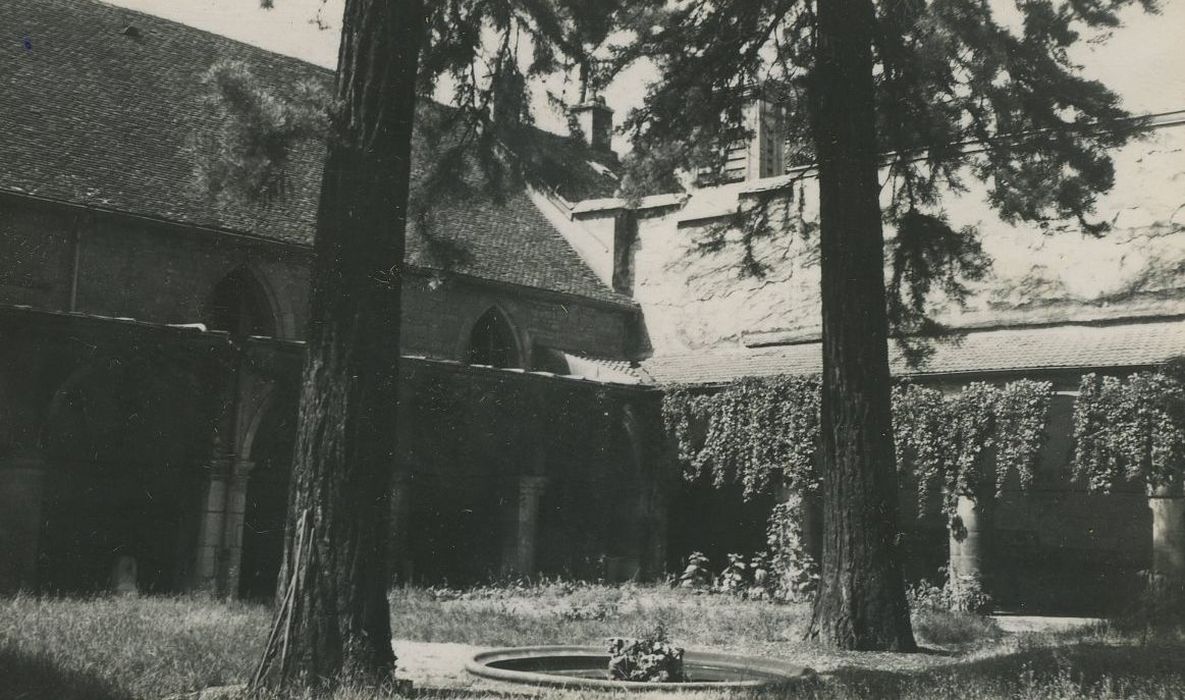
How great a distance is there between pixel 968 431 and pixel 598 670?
8739 millimetres

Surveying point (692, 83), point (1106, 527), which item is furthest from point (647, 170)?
point (1106, 527)

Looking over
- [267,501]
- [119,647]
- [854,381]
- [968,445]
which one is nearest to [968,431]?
[968,445]

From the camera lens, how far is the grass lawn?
7.26 meters

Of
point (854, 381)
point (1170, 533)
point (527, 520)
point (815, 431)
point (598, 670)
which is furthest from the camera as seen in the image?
point (527, 520)

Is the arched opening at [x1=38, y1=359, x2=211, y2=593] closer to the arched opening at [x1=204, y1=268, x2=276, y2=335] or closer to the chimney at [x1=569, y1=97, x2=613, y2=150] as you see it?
the arched opening at [x1=204, y1=268, x2=276, y2=335]

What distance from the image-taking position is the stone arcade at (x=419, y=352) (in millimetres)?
14555

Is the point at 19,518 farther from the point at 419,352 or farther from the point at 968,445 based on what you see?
the point at 968,445

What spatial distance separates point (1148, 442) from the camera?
1493 centimetres

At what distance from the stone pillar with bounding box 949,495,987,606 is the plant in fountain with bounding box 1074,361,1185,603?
1562 mm

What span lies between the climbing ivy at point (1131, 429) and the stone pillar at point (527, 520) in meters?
7.37

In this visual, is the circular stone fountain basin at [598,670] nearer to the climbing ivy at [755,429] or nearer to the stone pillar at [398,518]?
the stone pillar at [398,518]

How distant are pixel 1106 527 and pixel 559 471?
8630 millimetres

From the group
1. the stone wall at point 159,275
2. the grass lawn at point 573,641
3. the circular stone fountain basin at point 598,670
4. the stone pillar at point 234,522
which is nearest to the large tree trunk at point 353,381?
the grass lawn at point 573,641

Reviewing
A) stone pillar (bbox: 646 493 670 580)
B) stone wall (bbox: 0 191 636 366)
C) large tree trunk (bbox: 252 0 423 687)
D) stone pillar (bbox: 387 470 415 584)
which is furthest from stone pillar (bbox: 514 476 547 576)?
large tree trunk (bbox: 252 0 423 687)
